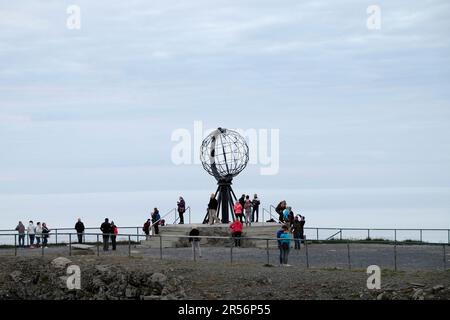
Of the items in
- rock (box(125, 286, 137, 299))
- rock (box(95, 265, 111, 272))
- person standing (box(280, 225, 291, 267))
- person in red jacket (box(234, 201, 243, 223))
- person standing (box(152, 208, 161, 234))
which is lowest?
rock (box(125, 286, 137, 299))

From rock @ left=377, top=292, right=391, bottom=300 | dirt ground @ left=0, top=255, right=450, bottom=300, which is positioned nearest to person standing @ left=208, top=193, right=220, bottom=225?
dirt ground @ left=0, top=255, right=450, bottom=300

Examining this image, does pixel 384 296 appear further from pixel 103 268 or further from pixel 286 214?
pixel 286 214

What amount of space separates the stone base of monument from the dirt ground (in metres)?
6.81

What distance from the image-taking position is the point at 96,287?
33.5 metres

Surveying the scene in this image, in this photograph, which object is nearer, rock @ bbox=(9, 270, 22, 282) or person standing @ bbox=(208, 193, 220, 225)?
rock @ bbox=(9, 270, 22, 282)

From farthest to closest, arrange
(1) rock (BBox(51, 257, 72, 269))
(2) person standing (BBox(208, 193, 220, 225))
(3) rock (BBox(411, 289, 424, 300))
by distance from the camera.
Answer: (2) person standing (BBox(208, 193, 220, 225))
(1) rock (BBox(51, 257, 72, 269))
(3) rock (BBox(411, 289, 424, 300))

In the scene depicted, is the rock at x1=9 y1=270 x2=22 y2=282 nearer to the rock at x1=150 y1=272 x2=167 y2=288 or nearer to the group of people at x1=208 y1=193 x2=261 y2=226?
the rock at x1=150 y1=272 x2=167 y2=288

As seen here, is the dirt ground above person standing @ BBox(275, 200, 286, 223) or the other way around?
the other way around

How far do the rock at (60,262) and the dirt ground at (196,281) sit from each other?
78mm

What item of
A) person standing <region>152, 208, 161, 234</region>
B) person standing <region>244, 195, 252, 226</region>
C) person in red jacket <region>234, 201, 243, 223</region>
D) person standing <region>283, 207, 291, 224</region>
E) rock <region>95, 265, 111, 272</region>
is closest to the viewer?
rock <region>95, 265, 111, 272</region>

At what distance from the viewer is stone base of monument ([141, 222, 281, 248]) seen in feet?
144

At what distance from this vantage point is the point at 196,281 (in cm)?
3234
